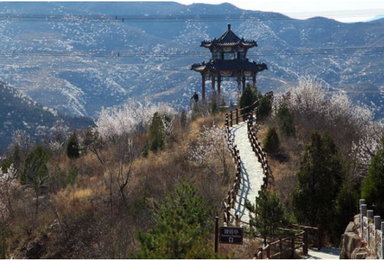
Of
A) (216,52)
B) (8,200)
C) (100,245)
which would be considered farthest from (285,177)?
(216,52)

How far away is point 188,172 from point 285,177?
28.3 feet

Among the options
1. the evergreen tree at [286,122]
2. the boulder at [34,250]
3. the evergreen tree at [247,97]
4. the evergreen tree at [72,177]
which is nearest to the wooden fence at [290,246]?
the evergreen tree at [286,122]

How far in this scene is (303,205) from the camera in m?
34.0

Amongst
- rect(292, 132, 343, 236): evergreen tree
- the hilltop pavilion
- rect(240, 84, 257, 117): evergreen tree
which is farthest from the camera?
the hilltop pavilion

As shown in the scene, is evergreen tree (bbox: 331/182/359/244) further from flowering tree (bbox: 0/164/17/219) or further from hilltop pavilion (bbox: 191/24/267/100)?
hilltop pavilion (bbox: 191/24/267/100)

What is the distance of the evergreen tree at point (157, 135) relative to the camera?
58250 millimetres

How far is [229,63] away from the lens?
71.7 meters

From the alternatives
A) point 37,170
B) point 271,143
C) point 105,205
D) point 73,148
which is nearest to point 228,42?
point 73,148

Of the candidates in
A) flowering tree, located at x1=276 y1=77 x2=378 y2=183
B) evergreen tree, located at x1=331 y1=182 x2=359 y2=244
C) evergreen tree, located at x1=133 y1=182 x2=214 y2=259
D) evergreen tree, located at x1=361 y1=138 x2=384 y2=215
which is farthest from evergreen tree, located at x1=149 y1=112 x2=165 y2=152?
evergreen tree, located at x1=361 y1=138 x2=384 y2=215

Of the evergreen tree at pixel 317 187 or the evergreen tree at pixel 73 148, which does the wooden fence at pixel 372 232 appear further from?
the evergreen tree at pixel 73 148

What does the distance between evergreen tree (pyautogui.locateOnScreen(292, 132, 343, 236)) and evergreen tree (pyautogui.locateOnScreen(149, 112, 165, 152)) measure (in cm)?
2511

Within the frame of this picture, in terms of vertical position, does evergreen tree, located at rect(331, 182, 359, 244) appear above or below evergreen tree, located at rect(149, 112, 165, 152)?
above

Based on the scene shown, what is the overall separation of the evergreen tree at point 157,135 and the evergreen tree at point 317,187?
82.4 feet

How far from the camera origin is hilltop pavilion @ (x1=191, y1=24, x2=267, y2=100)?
71.3 metres
